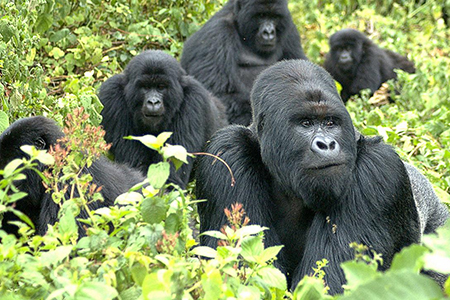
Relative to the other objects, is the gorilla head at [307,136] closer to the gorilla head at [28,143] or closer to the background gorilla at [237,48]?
the gorilla head at [28,143]

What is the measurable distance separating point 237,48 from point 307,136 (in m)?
4.29

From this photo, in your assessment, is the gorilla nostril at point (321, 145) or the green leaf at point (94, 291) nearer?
the green leaf at point (94, 291)

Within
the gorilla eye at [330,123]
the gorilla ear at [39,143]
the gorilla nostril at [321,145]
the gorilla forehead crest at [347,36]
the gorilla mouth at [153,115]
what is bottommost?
the gorilla forehead crest at [347,36]

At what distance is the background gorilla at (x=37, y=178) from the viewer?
3.51m

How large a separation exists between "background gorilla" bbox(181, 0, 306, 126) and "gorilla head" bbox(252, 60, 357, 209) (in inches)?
144

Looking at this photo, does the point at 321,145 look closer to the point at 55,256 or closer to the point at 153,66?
the point at 55,256

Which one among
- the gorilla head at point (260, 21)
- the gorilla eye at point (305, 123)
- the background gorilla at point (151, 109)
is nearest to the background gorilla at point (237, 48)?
the gorilla head at point (260, 21)

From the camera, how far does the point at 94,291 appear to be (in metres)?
2.09

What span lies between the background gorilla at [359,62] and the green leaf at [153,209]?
7154 mm

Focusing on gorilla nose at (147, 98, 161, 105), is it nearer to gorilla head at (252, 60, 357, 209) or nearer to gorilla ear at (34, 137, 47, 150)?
gorilla ear at (34, 137, 47, 150)

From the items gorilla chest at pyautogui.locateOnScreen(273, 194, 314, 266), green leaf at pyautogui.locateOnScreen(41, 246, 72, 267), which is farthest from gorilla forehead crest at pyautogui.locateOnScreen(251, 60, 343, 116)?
green leaf at pyautogui.locateOnScreen(41, 246, 72, 267)

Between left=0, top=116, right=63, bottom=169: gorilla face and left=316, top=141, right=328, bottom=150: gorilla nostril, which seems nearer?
left=316, top=141, right=328, bottom=150: gorilla nostril

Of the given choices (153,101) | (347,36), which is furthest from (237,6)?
(347,36)

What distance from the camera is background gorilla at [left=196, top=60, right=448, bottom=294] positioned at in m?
3.27
